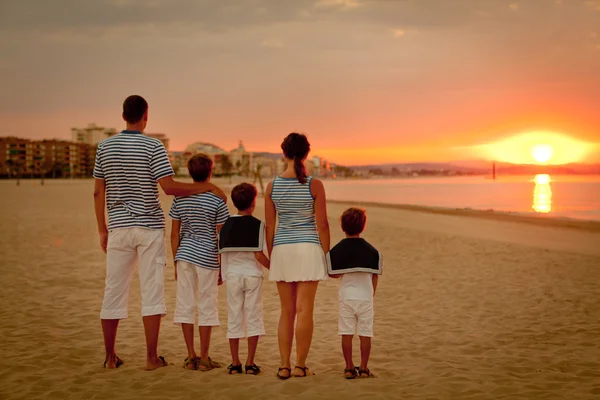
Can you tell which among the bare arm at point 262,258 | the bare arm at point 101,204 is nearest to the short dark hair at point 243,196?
the bare arm at point 262,258

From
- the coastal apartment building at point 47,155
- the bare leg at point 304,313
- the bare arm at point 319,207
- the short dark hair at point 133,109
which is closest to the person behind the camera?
the bare arm at point 319,207

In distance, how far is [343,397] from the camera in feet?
13.2

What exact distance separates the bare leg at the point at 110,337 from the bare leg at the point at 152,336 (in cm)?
30

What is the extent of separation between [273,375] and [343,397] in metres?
0.79

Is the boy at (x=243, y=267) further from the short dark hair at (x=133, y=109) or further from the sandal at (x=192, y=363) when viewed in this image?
the short dark hair at (x=133, y=109)

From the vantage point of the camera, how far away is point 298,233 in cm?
430

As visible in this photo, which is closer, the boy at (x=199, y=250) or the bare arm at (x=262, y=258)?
the bare arm at (x=262, y=258)

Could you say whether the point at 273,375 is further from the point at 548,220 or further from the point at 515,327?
the point at 548,220

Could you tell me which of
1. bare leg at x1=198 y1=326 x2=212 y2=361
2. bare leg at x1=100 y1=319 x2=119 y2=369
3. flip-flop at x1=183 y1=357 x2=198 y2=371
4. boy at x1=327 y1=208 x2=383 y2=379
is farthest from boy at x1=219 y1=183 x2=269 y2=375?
bare leg at x1=100 y1=319 x2=119 y2=369

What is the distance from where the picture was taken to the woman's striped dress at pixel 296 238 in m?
4.27

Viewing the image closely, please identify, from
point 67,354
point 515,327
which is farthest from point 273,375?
point 515,327

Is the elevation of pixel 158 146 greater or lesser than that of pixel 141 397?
greater

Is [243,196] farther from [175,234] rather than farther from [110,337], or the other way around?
[110,337]

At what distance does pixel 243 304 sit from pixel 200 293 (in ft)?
1.30
